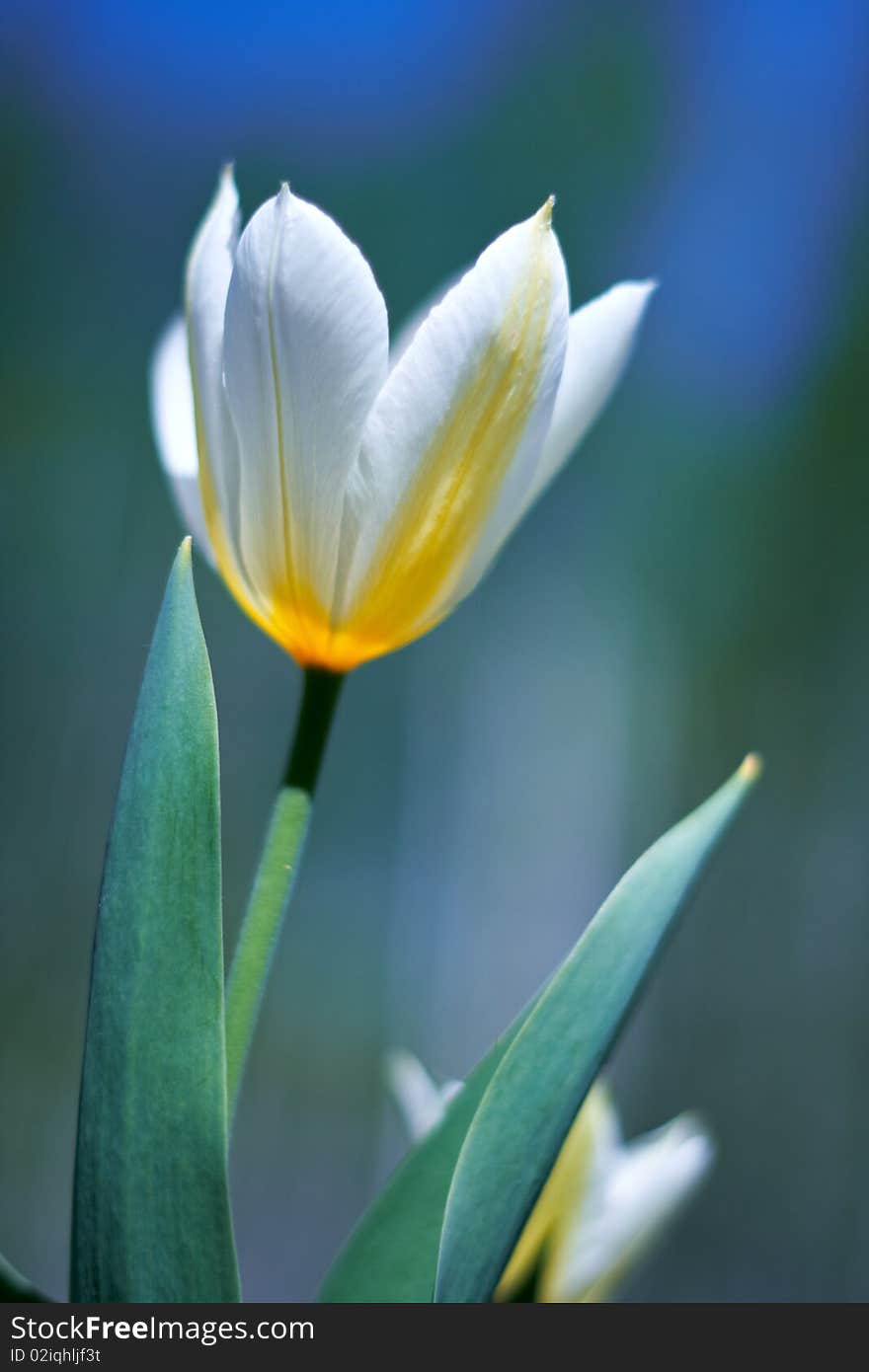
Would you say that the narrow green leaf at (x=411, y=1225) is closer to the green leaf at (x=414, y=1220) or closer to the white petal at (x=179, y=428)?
the green leaf at (x=414, y=1220)

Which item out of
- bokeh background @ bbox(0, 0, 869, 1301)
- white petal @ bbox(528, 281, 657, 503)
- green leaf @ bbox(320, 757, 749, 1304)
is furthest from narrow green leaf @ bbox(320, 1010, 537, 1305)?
bokeh background @ bbox(0, 0, 869, 1301)

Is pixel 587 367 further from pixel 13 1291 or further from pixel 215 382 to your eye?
pixel 13 1291

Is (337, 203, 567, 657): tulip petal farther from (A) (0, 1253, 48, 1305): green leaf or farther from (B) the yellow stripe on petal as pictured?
(A) (0, 1253, 48, 1305): green leaf

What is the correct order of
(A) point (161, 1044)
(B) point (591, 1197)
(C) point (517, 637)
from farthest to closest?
(C) point (517, 637)
(B) point (591, 1197)
(A) point (161, 1044)

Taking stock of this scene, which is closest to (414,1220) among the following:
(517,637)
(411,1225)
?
(411,1225)

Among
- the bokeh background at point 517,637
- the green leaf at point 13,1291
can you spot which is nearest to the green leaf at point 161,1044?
the green leaf at point 13,1291

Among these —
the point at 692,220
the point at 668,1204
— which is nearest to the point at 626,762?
the point at 692,220
